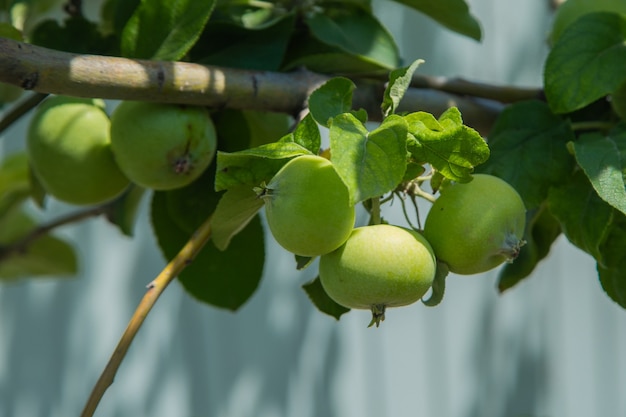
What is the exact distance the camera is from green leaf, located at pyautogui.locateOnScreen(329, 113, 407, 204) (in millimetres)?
359

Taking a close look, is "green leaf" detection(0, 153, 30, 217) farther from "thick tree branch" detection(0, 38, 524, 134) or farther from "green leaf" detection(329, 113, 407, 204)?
"green leaf" detection(329, 113, 407, 204)

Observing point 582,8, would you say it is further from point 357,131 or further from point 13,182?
point 13,182

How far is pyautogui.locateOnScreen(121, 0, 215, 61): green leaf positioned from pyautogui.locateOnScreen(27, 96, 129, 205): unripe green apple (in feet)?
0.21

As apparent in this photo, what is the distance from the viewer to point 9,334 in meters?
1.38

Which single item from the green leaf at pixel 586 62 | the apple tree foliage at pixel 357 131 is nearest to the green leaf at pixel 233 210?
the apple tree foliage at pixel 357 131

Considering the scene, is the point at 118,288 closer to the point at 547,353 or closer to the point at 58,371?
the point at 58,371

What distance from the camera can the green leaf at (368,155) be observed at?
14.1 inches

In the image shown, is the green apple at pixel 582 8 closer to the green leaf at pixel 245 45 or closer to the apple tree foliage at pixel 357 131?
the apple tree foliage at pixel 357 131

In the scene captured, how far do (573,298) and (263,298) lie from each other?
0.63 m

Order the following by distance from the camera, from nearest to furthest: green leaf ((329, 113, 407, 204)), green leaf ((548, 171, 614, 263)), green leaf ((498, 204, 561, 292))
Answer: green leaf ((329, 113, 407, 204)) → green leaf ((548, 171, 614, 263)) → green leaf ((498, 204, 561, 292))

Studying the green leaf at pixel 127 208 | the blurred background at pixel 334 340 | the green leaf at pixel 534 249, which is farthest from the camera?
the blurred background at pixel 334 340

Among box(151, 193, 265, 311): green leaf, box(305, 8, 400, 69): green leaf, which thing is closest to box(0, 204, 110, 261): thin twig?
box(151, 193, 265, 311): green leaf

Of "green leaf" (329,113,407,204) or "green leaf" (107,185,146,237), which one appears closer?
"green leaf" (329,113,407,204)

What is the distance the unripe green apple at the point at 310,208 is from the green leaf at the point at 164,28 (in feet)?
0.57
